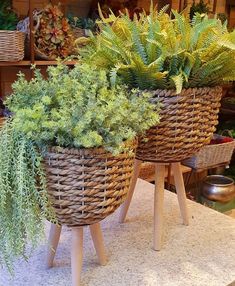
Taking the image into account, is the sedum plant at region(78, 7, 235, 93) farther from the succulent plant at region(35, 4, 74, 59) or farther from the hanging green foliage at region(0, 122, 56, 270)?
the succulent plant at region(35, 4, 74, 59)

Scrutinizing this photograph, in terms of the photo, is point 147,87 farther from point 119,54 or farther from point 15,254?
point 15,254

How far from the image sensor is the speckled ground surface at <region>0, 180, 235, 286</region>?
89cm

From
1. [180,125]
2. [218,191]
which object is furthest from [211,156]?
[180,125]

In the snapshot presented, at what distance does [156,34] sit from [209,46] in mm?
136

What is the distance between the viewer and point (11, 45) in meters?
1.64

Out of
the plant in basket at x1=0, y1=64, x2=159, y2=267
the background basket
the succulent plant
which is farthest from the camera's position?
the background basket

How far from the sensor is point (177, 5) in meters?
2.83

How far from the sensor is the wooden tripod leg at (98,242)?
887 mm

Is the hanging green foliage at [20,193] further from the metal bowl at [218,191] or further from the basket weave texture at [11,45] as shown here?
the metal bowl at [218,191]

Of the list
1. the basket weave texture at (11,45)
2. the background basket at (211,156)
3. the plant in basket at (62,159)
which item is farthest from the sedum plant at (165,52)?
the background basket at (211,156)

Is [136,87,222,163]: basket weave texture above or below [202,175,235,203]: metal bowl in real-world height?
above

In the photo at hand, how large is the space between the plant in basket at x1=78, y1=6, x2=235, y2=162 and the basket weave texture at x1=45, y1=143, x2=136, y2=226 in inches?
8.2

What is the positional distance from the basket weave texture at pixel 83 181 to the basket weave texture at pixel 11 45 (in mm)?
1121

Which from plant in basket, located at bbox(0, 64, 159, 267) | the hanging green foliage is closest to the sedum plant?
plant in basket, located at bbox(0, 64, 159, 267)
